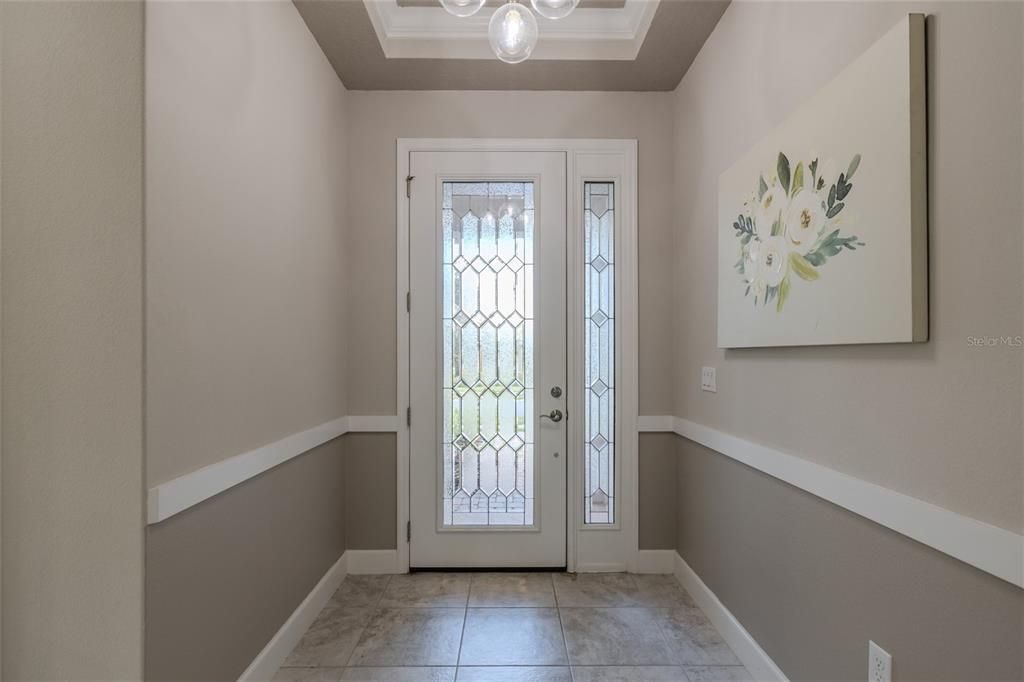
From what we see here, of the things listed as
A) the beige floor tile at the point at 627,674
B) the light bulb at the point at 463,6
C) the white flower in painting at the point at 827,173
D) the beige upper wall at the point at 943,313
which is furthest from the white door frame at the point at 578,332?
the white flower in painting at the point at 827,173

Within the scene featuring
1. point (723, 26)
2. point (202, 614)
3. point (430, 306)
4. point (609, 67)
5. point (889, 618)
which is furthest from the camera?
point (430, 306)

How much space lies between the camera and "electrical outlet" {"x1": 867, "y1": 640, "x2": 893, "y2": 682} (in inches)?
50.9

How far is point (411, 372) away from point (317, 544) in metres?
0.94

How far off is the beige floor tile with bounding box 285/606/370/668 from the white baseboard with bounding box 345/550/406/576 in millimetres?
368

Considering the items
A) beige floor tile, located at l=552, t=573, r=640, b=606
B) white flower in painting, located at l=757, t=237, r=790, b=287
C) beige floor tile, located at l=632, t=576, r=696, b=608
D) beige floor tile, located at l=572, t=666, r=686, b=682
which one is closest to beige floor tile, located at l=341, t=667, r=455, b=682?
beige floor tile, located at l=572, t=666, r=686, b=682

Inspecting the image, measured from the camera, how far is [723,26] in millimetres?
2207

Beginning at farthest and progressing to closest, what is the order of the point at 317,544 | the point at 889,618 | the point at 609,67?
1. the point at 609,67
2. the point at 317,544
3. the point at 889,618

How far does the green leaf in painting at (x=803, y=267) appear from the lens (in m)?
1.53

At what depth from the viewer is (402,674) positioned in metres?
1.96

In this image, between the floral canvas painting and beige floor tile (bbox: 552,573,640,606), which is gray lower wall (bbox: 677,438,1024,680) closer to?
beige floor tile (bbox: 552,573,640,606)

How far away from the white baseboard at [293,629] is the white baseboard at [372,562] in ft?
0.26

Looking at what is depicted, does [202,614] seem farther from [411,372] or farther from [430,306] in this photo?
[430,306]

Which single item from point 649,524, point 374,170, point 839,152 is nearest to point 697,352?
point 649,524

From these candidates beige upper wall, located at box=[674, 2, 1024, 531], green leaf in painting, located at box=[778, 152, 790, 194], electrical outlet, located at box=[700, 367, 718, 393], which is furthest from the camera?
electrical outlet, located at box=[700, 367, 718, 393]
